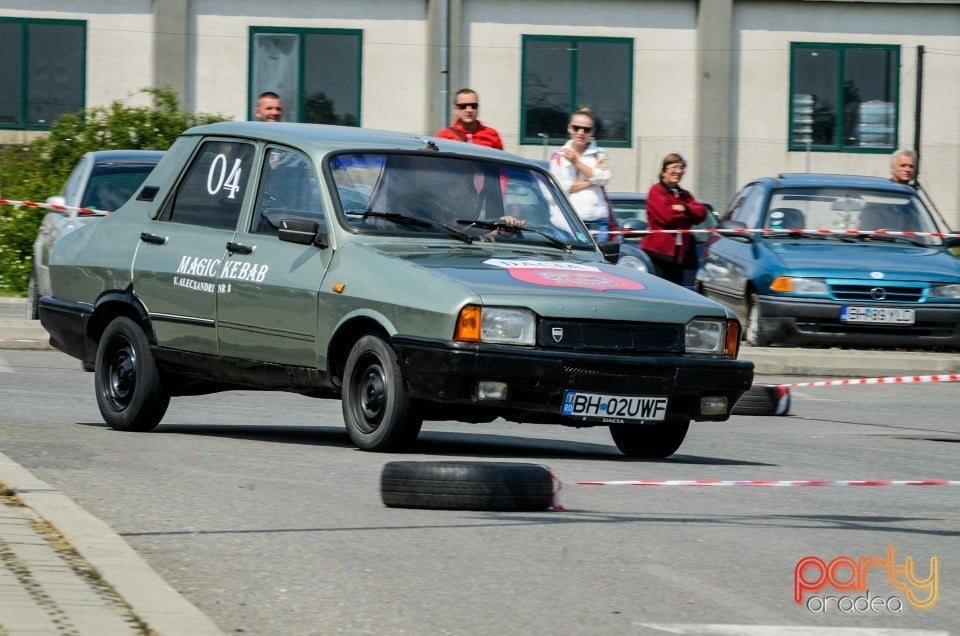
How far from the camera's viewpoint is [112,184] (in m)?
16.7

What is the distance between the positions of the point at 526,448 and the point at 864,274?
681 cm

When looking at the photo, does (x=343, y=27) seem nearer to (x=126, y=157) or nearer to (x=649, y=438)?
(x=126, y=157)

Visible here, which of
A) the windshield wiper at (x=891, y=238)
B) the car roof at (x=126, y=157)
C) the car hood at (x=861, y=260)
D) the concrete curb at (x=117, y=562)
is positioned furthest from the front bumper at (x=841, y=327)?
the concrete curb at (x=117, y=562)

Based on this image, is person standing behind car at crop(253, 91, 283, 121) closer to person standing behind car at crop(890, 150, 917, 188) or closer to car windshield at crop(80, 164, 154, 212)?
car windshield at crop(80, 164, 154, 212)

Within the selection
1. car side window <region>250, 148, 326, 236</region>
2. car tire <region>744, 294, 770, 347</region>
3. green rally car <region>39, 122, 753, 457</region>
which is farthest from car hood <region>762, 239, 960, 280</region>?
car side window <region>250, 148, 326, 236</region>

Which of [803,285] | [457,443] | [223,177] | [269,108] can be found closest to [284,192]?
[223,177]

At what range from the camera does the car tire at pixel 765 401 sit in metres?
12.9

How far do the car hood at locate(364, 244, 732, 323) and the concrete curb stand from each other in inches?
91.7

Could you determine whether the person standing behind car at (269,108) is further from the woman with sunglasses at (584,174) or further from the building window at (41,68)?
the building window at (41,68)

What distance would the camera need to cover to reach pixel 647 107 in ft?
111

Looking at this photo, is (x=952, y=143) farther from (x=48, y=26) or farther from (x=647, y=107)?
(x=48, y=26)

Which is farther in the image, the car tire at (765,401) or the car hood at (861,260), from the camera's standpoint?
the car hood at (861,260)

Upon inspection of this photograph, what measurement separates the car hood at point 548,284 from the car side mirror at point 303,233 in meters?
0.31

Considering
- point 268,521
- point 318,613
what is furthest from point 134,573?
point 268,521
